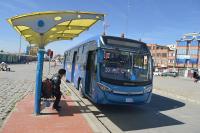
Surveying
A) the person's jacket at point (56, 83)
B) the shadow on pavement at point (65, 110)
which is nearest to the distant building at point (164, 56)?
the shadow on pavement at point (65, 110)

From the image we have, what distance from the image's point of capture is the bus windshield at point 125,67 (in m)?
12.1

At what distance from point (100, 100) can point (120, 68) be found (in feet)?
4.74

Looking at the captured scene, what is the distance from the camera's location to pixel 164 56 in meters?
130

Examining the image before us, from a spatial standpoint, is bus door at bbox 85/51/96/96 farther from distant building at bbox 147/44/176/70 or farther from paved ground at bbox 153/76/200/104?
distant building at bbox 147/44/176/70

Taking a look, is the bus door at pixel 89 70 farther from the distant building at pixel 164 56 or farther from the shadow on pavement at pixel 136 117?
the distant building at pixel 164 56

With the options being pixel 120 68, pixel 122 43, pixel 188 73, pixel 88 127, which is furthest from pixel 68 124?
pixel 188 73

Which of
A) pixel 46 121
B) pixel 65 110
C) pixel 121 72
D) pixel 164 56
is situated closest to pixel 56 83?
pixel 65 110

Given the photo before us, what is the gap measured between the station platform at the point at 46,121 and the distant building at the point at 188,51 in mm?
100441

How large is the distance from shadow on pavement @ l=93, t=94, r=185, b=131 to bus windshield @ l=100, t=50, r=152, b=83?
1.36m

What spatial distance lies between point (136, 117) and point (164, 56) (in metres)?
120

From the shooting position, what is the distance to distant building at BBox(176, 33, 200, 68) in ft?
353

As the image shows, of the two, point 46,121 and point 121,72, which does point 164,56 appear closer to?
point 121,72

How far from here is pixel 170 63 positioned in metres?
122

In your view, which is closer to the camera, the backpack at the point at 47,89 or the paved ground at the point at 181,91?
the backpack at the point at 47,89
